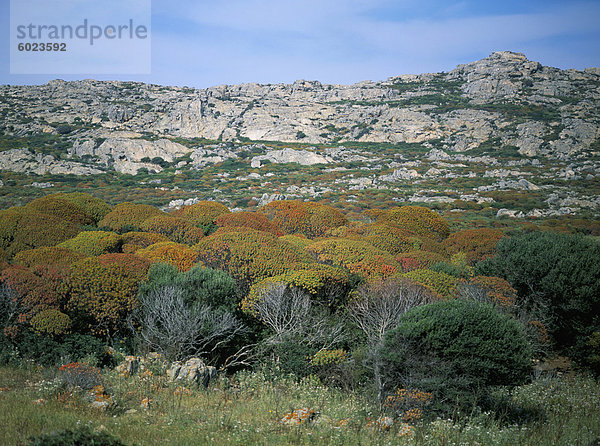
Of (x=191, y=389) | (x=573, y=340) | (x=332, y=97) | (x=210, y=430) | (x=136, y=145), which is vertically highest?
(x=332, y=97)

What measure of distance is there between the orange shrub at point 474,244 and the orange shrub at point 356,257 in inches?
259

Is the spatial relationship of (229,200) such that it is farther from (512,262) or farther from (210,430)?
(210,430)

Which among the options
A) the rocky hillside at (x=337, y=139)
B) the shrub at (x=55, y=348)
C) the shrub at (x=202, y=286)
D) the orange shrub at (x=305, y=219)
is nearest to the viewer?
the shrub at (x=55, y=348)

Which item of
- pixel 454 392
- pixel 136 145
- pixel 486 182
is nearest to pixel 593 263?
pixel 454 392

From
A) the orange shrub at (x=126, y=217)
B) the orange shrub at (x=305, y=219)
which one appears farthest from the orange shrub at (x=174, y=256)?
the orange shrub at (x=305, y=219)

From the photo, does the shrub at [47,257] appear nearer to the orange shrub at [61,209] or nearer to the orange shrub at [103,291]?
the orange shrub at [103,291]

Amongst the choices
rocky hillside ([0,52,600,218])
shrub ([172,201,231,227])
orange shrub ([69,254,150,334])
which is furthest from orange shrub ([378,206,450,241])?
rocky hillside ([0,52,600,218])

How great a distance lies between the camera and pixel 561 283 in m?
16.0

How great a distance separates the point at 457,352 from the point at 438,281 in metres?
6.89

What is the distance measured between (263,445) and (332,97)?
150 meters

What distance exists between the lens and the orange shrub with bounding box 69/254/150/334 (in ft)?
39.2

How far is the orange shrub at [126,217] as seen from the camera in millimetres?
24969

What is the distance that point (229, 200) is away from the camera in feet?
195

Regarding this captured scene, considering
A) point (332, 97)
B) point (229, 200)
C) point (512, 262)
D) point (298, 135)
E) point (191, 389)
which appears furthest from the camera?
point (332, 97)
